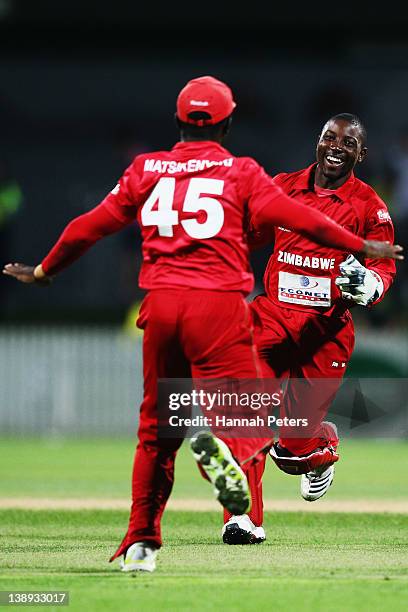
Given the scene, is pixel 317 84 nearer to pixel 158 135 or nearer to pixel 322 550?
pixel 158 135

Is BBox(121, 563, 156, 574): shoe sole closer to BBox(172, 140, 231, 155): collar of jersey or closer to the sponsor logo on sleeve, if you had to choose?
BBox(172, 140, 231, 155): collar of jersey

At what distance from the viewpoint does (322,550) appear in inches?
332

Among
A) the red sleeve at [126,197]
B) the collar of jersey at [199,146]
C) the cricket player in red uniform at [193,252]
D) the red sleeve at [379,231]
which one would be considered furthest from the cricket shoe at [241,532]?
the collar of jersey at [199,146]

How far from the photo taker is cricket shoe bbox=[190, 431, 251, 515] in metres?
6.91

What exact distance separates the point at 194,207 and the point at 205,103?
56cm

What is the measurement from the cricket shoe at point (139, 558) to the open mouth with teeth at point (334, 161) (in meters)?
3.00

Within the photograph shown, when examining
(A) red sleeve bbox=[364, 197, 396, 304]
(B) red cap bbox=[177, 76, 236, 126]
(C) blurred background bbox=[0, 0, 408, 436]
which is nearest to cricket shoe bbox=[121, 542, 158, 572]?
(B) red cap bbox=[177, 76, 236, 126]

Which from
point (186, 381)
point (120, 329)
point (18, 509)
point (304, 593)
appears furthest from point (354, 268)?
point (120, 329)

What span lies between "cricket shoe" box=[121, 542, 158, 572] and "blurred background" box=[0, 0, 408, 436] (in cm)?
→ 1286

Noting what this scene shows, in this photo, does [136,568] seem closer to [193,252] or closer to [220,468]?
[220,468]

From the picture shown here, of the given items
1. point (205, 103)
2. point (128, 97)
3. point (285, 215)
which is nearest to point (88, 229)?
point (205, 103)

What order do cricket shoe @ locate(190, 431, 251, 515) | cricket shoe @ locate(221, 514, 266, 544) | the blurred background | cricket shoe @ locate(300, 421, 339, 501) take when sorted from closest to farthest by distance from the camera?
cricket shoe @ locate(190, 431, 251, 515) < cricket shoe @ locate(221, 514, 266, 544) < cricket shoe @ locate(300, 421, 339, 501) < the blurred background

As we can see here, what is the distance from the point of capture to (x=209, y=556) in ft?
26.4

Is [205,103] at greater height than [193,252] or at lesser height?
greater
